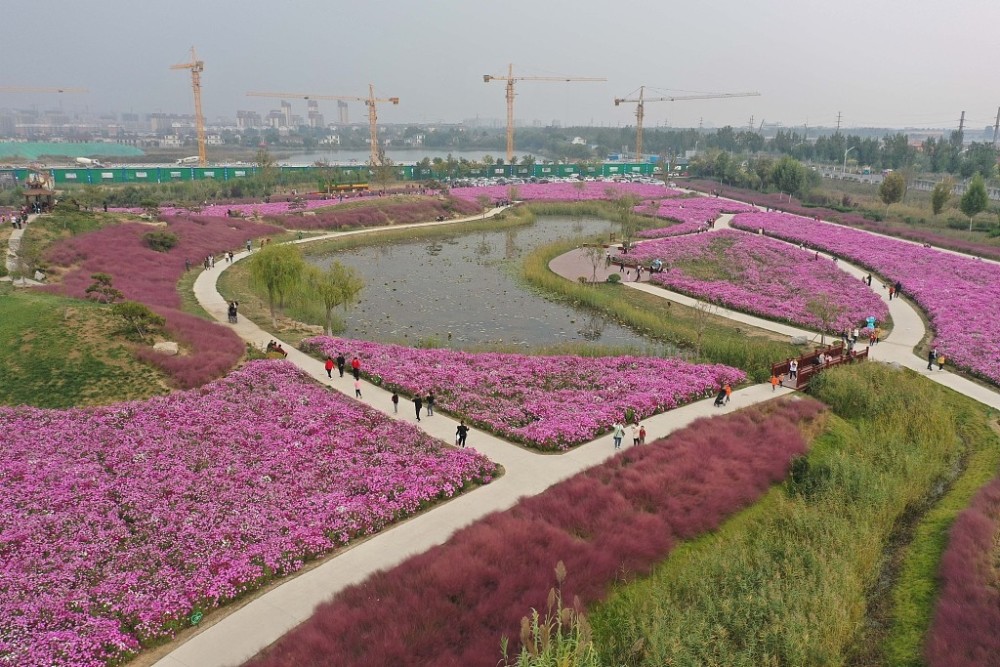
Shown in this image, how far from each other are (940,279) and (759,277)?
534 inches

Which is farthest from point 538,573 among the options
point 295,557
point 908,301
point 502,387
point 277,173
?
point 277,173

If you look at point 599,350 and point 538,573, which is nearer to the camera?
point 538,573

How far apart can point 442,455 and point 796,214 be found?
80.3m

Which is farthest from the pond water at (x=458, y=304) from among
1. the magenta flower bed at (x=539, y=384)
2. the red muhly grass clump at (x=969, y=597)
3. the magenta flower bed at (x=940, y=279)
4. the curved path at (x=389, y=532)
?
the red muhly grass clump at (x=969, y=597)

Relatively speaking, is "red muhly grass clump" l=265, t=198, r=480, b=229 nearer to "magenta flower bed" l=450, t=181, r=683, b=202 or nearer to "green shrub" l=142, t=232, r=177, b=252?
"magenta flower bed" l=450, t=181, r=683, b=202

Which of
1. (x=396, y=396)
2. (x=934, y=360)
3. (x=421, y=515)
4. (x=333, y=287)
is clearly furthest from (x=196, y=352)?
(x=934, y=360)

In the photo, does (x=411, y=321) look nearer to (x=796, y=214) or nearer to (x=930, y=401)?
(x=930, y=401)

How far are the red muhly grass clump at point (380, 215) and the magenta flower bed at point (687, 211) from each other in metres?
24.9

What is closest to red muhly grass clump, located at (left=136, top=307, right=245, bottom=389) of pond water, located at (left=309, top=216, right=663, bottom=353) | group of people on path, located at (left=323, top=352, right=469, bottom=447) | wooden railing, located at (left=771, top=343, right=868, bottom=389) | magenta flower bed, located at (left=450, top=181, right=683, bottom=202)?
group of people on path, located at (left=323, top=352, right=469, bottom=447)

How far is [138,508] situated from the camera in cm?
1775

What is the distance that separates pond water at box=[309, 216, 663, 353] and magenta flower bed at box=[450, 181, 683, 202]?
35.3 metres

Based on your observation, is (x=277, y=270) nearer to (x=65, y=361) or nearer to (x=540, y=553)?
(x=65, y=361)

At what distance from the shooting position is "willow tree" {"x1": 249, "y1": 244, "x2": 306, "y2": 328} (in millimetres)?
Result: 35594

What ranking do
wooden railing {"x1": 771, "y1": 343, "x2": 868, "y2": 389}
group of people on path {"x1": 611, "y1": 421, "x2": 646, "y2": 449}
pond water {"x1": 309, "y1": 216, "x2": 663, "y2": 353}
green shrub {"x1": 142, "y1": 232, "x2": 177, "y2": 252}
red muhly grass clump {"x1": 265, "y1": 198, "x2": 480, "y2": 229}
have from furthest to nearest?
red muhly grass clump {"x1": 265, "y1": 198, "x2": 480, "y2": 229}, green shrub {"x1": 142, "y1": 232, "x2": 177, "y2": 252}, pond water {"x1": 309, "y1": 216, "x2": 663, "y2": 353}, wooden railing {"x1": 771, "y1": 343, "x2": 868, "y2": 389}, group of people on path {"x1": 611, "y1": 421, "x2": 646, "y2": 449}
